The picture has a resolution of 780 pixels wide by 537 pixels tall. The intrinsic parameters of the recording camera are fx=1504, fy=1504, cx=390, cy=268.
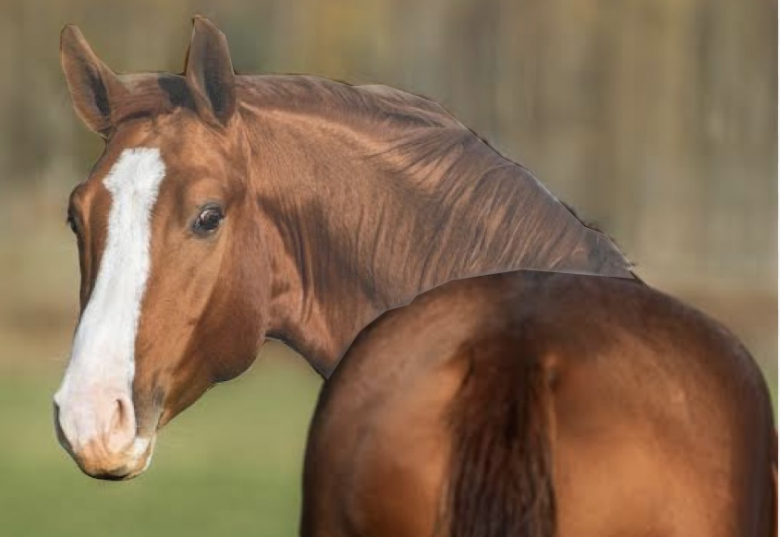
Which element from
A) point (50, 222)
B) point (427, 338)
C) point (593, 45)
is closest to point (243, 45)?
point (50, 222)

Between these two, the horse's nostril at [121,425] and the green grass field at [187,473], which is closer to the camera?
the horse's nostril at [121,425]

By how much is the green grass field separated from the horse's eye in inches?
164

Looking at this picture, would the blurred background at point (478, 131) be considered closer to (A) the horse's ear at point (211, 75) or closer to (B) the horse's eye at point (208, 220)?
(A) the horse's ear at point (211, 75)

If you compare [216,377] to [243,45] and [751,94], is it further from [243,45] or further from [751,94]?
[751,94]

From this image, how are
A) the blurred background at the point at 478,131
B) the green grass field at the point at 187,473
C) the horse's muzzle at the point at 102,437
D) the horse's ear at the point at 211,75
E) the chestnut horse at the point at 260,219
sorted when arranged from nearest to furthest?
the horse's muzzle at the point at 102,437 < the chestnut horse at the point at 260,219 < the horse's ear at the point at 211,75 < the blurred background at the point at 478,131 < the green grass field at the point at 187,473

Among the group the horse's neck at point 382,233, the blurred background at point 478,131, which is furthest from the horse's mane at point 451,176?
the blurred background at point 478,131

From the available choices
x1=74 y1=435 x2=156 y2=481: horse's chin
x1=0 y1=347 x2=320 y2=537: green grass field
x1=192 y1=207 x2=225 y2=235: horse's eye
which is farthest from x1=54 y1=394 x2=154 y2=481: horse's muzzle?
x1=0 y1=347 x2=320 y2=537: green grass field

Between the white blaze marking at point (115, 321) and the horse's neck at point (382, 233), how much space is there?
32 cm

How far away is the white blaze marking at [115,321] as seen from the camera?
114 inches

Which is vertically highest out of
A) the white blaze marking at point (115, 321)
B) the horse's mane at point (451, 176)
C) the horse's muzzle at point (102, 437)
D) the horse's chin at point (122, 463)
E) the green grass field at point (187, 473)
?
the horse's mane at point (451, 176)

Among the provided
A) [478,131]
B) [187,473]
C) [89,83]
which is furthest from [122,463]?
[187,473]

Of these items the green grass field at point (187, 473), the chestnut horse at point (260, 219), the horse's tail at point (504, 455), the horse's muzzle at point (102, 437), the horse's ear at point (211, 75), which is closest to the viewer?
the horse's tail at point (504, 455)

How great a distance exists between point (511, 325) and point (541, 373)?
0.09 m

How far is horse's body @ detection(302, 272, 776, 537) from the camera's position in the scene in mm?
2076
